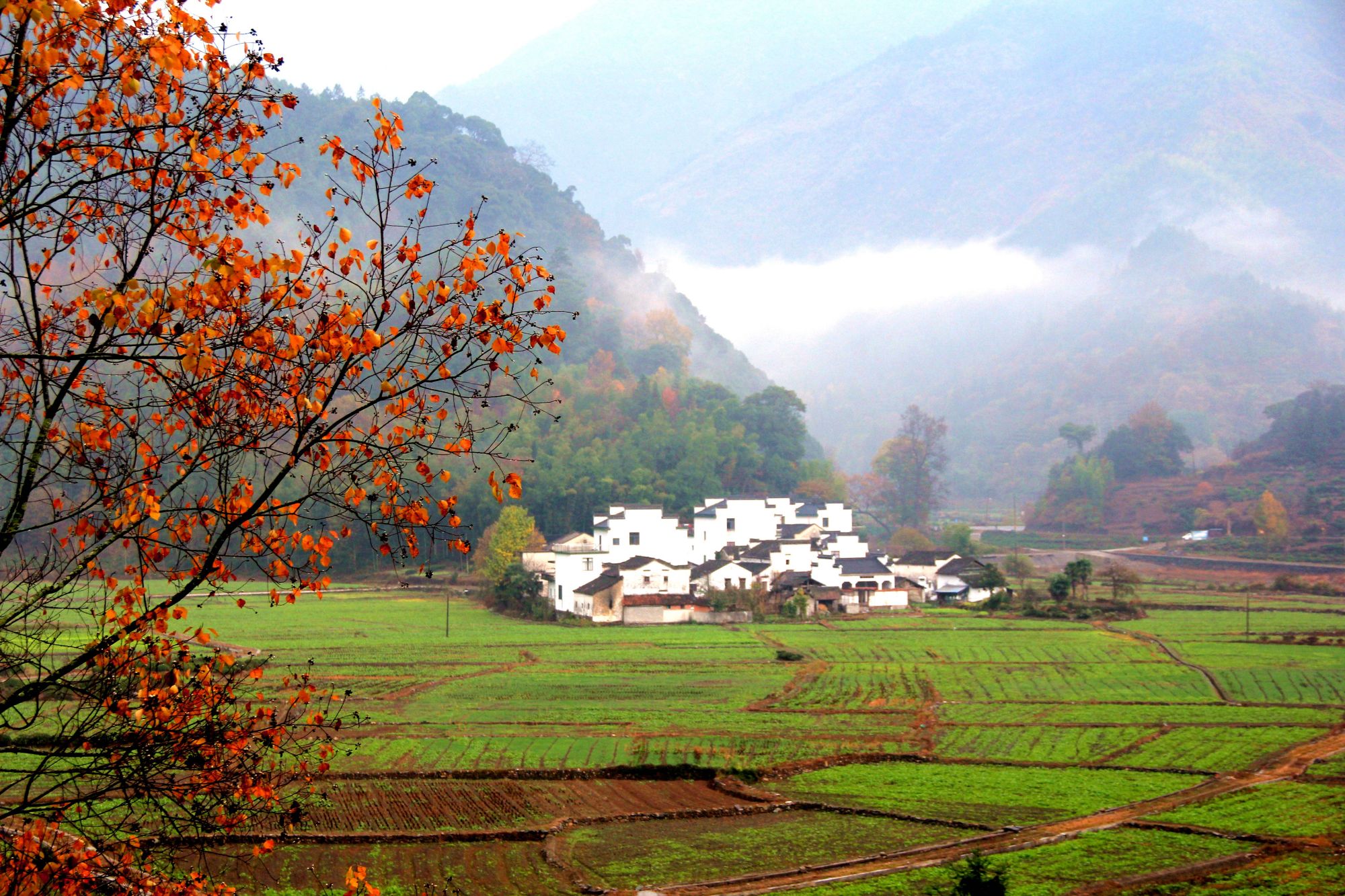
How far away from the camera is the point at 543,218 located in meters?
159

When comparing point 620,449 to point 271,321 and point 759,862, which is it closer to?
point 759,862

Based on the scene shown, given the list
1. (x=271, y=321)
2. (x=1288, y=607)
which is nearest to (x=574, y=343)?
(x=1288, y=607)

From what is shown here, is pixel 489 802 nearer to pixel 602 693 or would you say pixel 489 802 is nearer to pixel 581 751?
pixel 581 751

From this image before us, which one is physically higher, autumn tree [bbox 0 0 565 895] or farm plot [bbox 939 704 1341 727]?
autumn tree [bbox 0 0 565 895]

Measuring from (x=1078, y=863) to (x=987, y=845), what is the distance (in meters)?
1.63

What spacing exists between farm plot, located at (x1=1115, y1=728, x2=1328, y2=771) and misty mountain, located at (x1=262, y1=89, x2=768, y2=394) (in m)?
98.8

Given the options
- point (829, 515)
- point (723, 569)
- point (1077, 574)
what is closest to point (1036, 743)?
point (723, 569)

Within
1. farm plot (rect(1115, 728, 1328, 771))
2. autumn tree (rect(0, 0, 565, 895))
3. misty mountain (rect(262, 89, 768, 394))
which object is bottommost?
farm plot (rect(1115, 728, 1328, 771))

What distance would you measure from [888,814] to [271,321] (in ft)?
56.5

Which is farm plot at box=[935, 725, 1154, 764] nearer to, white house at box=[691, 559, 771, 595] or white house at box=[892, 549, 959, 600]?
white house at box=[691, 559, 771, 595]

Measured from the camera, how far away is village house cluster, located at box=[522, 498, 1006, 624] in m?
54.4

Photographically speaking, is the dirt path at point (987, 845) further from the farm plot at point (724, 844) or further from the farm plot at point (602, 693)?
the farm plot at point (602, 693)

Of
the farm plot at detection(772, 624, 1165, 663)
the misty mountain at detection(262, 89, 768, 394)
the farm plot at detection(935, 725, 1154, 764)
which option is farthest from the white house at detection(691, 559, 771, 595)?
the misty mountain at detection(262, 89, 768, 394)

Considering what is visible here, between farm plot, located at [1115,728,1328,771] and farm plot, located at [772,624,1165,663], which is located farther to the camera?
farm plot, located at [772,624,1165,663]
